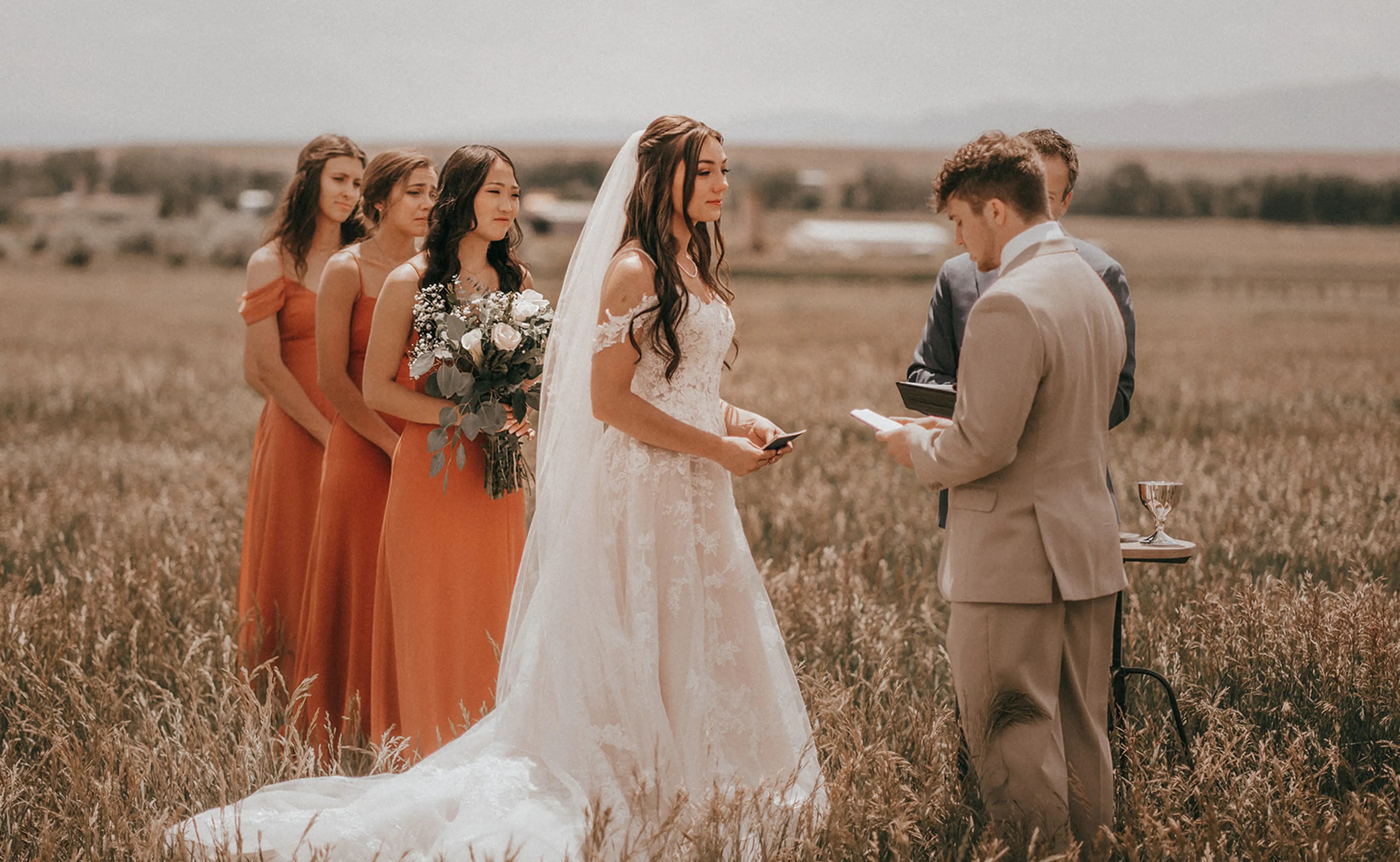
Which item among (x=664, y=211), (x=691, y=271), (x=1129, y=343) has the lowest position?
(x=1129, y=343)

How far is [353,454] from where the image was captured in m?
4.59

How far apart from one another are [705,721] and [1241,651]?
250 cm

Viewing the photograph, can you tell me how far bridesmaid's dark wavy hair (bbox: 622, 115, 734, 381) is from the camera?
142 inches

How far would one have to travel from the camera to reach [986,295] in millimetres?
3117

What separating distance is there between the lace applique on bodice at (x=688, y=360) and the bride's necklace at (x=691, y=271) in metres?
0.09

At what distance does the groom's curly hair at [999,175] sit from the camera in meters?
3.16

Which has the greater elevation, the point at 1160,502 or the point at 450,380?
the point at 450,380

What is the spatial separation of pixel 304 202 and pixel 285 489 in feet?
4.25

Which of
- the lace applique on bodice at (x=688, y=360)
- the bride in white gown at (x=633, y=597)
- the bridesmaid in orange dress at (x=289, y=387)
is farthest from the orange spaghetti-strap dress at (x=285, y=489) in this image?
the lace applique on bodice at (x=688, y=360)

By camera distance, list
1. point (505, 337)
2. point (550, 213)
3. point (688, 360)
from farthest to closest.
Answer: point (550, 213) < point (505, 337) < point (688, 360)

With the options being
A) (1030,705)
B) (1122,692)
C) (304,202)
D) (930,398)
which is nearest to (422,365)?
(304,202)

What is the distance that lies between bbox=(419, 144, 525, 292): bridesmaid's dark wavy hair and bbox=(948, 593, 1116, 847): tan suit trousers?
7.37ft

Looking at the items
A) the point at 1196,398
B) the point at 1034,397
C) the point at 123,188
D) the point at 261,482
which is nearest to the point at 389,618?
the point at 261,482

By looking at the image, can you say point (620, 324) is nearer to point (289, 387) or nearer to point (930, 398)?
point (930, 398)
